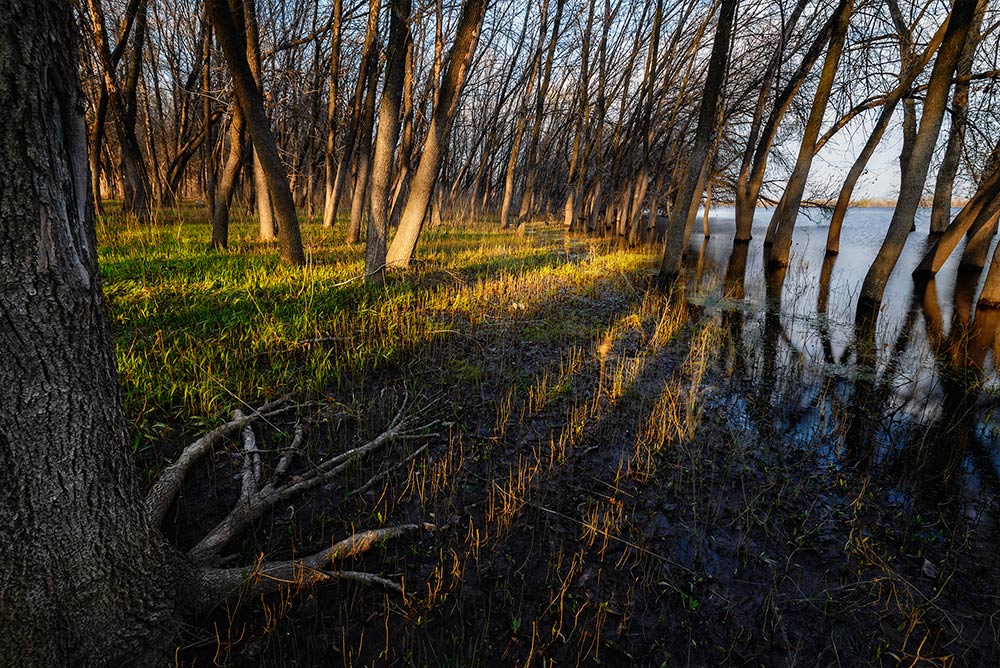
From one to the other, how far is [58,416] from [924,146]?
12.1 metres

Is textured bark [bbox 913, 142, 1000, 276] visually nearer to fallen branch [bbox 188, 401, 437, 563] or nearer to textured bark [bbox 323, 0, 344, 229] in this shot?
fallen branch [bbox 188, 401, 437, 563]

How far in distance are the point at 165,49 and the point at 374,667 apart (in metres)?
22.9

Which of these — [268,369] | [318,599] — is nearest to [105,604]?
[318,599]

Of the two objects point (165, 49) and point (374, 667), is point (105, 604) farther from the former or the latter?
point (165, 49)

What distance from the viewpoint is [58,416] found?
1321 millimetres

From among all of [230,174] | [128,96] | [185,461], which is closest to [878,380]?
[185,461]

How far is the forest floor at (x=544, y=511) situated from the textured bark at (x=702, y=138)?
5.31 meters

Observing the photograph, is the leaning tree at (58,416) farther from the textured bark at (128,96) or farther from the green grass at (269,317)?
the textured bark at (128,96)

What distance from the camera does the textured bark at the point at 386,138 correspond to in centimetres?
732

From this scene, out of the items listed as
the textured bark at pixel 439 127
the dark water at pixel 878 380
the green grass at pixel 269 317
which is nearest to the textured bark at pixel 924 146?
the dark water at pixel 878 380

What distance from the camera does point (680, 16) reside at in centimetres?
1450

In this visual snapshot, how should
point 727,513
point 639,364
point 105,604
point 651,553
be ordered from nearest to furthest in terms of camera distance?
1. point 105,604
2. point 651,553
3. point 727,513
4. point 639,364

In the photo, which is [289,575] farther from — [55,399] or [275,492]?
[55,399]

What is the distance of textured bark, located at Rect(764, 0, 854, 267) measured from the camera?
10.9m
